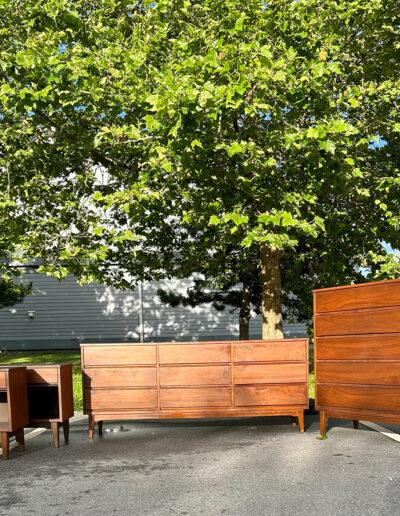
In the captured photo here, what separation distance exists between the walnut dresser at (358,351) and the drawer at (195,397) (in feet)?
4.25

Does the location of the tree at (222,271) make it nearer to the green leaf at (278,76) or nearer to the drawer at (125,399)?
the drawer at (125,399)

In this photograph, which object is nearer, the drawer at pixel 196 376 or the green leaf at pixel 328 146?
the green leaf at pixel 328 146

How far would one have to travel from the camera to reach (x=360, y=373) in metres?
7.17

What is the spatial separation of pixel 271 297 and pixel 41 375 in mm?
5352

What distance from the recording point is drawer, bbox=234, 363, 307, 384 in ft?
26.4

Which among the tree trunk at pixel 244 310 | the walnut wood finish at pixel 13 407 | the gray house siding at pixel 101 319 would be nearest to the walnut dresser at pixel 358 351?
the walnut wood finish at pixel 13 407

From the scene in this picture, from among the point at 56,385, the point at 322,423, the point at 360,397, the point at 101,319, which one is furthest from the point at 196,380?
the point at 101,319

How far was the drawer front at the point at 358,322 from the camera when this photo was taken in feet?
22.5

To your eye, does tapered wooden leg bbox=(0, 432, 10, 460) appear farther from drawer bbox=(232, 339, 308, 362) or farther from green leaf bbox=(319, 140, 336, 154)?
green leaf bbox=(319, 140, 336, 154)

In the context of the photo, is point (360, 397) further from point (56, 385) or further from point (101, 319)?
point (101, 319)

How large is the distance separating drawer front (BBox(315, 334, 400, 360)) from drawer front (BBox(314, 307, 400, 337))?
3.0 inches

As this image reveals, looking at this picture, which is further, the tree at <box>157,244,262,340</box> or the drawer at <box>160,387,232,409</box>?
the tree at <box>157,244,262,340</box>

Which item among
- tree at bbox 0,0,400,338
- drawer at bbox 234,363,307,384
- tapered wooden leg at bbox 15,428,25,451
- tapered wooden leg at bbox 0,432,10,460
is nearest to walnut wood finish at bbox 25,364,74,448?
tapered wooden leg at bbox 15,428,25,451

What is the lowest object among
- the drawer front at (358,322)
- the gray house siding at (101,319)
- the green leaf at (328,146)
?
the gray house siding at (101,319)
